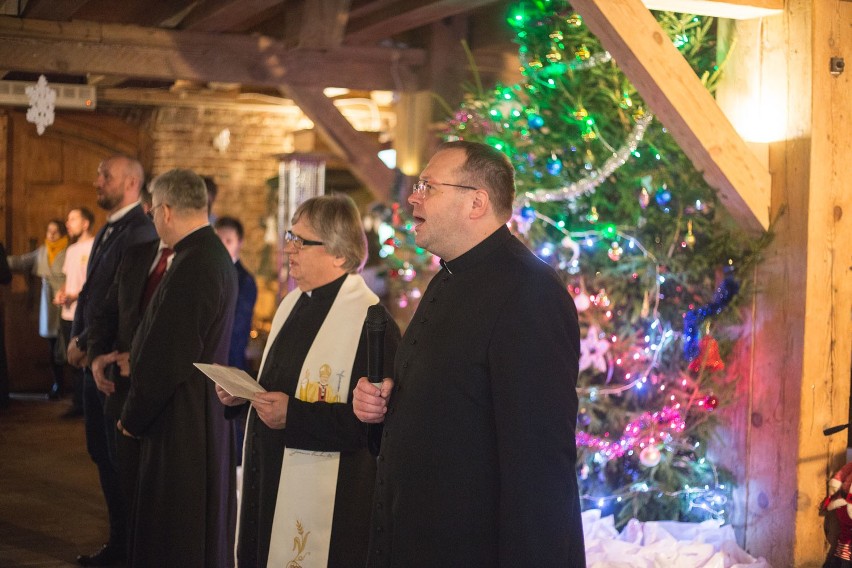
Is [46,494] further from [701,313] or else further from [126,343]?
[701,313]

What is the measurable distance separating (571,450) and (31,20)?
5962 mm

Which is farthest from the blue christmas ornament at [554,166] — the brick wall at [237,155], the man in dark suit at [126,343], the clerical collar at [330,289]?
the brick wall at [237,155]

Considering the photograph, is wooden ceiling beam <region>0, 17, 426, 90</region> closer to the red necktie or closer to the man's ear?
the red necktie

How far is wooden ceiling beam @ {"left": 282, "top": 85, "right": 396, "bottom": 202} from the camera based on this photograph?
7688mm

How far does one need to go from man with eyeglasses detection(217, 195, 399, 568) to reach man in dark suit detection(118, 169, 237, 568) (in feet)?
1.30

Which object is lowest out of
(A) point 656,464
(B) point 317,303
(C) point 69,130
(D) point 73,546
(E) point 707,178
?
(D) point 73,546

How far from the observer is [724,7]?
12.9 feet

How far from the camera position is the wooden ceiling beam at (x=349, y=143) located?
769cm

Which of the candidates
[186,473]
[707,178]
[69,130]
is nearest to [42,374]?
[69,130]

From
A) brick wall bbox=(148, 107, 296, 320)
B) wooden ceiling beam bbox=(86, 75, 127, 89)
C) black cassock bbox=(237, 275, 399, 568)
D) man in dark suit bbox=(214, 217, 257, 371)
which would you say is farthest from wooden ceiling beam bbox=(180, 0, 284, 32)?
black cassock bbox=(237, 275, 399, 568)

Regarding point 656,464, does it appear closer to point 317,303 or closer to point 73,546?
point 317,303

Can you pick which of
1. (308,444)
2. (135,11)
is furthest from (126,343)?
(135,11)

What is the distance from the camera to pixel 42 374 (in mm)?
9750

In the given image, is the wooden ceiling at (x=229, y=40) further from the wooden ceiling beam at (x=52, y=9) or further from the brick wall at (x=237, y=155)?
the brick wall at (x=237, y=155)
